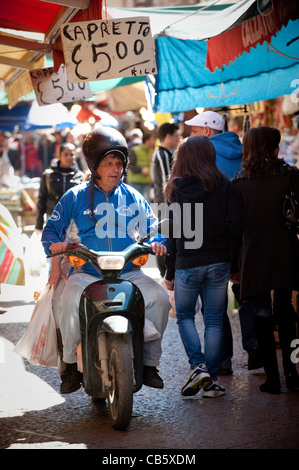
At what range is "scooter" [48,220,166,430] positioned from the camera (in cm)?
555

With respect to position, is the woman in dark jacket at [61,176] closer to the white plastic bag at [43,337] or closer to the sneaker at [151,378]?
the white plastic bag at [43,337]

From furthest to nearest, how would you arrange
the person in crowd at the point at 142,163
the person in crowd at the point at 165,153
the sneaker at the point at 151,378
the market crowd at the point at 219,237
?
1. the person in crowd at the point at 142,163
2. the person in crowd at the point at 165,153
3. the market crowd at the point at 219,237
4. the sneaker at the point at 151,378

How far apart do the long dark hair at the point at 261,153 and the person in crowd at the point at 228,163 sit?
88 cm

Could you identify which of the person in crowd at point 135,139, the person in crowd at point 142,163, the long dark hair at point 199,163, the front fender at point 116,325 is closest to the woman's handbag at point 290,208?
the long dark hair at point 199,163

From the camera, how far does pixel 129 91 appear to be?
1848 centimetres

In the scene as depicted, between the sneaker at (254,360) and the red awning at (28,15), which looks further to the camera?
the red awning at (28,15)

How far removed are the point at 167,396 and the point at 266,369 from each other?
2.68ft

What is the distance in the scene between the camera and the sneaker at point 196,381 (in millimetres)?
6484

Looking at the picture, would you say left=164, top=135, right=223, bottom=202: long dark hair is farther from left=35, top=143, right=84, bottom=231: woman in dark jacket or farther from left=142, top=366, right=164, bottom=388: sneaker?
left=35, top=143, right=84, bottom=231: woman in dark jacket

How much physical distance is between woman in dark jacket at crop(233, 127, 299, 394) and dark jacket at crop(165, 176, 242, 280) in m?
0.18

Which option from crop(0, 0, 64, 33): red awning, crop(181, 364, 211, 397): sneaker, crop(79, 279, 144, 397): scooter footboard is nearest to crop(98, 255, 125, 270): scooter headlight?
crop(79, 279, 144, 397): scooter footboard

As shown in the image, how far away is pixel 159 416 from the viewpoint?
6.04 m

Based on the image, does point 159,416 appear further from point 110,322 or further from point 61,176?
point 61,176
